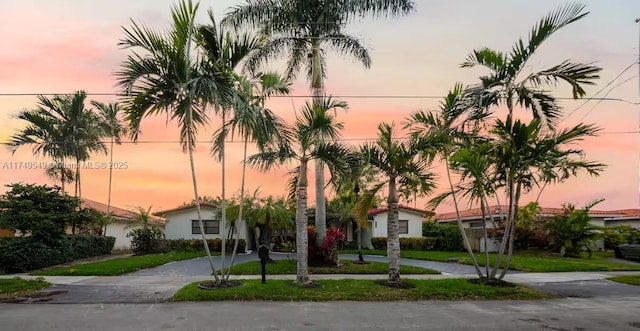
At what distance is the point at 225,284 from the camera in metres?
11.1

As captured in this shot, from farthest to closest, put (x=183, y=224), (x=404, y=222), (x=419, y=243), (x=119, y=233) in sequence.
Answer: (x=119, y=233), (x=404, y=222), (x=183, y=224), (x=419, y=243)

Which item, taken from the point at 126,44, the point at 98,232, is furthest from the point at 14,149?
the point at 126,44

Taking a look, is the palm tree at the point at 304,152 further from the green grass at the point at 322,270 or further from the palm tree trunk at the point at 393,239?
the green grass at the point at 322,270

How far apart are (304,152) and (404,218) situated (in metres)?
20.2

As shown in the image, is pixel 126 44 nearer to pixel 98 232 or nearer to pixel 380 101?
pixel 380 101

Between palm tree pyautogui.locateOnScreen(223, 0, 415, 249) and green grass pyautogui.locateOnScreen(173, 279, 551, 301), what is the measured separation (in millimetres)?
5118

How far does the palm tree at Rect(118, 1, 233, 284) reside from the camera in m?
10.3

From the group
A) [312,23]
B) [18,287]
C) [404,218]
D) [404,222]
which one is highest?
[312,23]

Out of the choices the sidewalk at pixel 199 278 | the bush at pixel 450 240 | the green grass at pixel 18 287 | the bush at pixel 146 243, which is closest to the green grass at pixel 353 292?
the sidewalk at pixel 199 278

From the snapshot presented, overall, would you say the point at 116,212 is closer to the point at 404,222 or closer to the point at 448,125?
the point at 404,222

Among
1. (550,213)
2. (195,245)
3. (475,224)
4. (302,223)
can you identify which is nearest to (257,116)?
(302,223)

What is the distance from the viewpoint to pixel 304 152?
11422 mm

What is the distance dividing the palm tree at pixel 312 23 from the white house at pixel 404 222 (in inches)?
569

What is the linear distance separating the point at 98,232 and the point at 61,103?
785 cm
